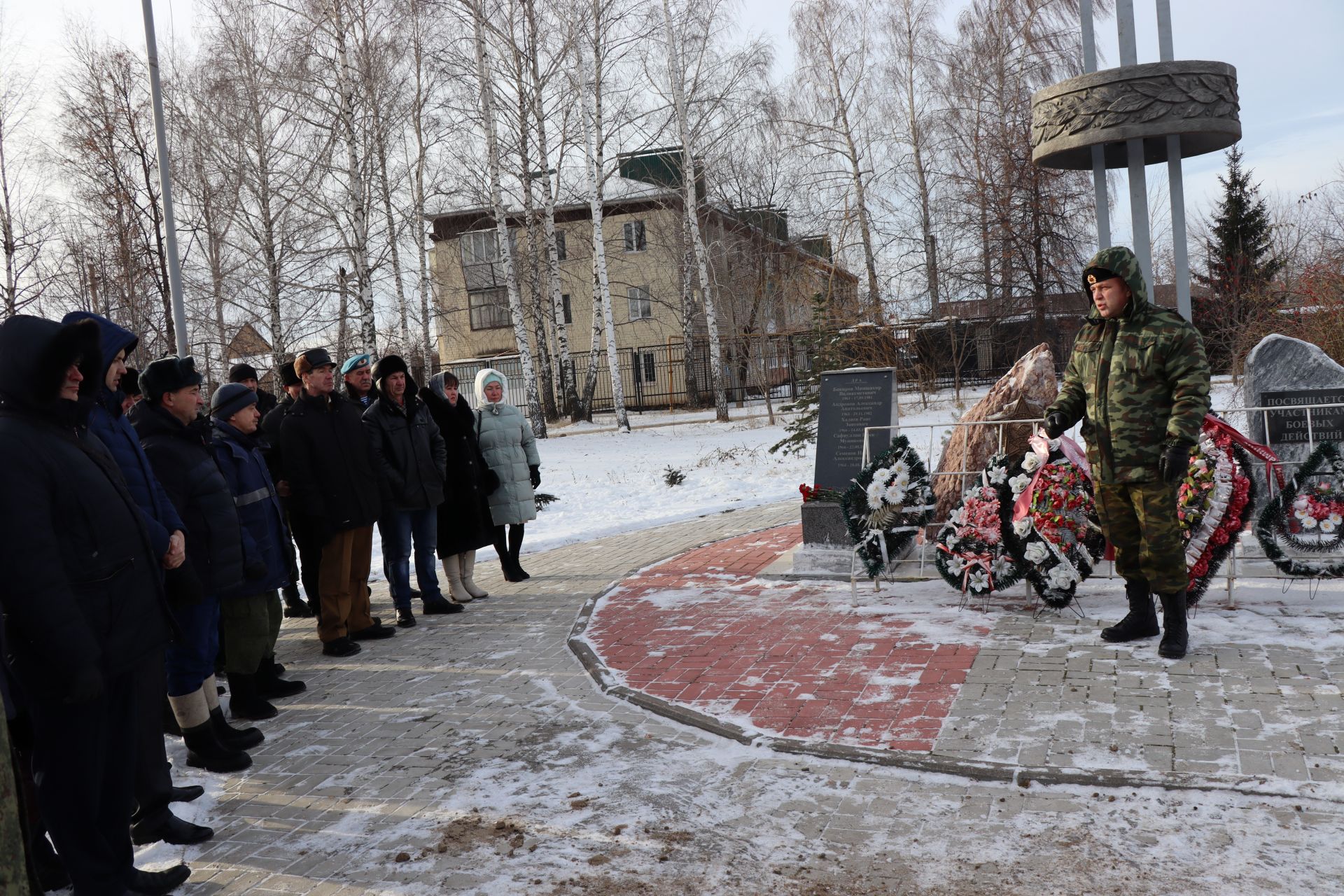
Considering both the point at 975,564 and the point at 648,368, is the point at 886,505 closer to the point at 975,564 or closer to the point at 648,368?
the point at 975,564

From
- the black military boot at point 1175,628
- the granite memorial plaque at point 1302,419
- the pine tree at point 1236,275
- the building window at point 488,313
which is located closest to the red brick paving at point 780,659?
the black military boot at point 1175,628

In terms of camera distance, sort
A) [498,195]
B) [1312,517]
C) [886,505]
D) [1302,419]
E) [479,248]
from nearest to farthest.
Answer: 1. [1312,517]
2. [886,505]
3. [1302,419]
4. [498,195]
5. [479,248]

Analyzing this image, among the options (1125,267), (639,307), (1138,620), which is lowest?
(1138,620)

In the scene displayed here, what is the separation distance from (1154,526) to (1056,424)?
0.79 meters

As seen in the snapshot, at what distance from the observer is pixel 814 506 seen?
8289mm

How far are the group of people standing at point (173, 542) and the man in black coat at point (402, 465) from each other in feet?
0.05

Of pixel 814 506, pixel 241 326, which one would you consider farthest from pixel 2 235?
pixel 814 506

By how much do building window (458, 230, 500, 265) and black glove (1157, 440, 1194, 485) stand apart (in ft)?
113

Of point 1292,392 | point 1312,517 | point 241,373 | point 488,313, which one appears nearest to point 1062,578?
point 1312,517

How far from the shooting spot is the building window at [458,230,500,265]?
126 feet

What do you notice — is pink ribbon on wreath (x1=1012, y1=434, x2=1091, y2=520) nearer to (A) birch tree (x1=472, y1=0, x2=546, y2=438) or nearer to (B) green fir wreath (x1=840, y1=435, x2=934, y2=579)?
(B) green fir wreath (x1=840, y1=435, x2=934, y2=579)

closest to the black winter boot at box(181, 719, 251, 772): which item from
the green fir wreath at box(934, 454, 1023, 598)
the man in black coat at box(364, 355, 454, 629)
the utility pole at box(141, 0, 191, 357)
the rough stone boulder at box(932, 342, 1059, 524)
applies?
the man in black coat at box(364, 355, 454, 629)

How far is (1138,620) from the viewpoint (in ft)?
18.8

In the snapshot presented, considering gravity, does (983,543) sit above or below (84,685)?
below
